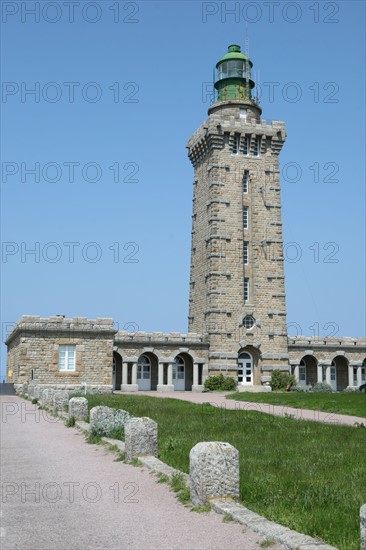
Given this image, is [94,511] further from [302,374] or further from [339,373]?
[339,373]

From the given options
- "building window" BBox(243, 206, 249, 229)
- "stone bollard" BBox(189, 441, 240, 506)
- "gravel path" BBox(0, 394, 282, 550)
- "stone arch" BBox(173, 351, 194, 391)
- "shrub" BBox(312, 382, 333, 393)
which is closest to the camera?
"gravel path" BBox(0, 394, 282, 550)

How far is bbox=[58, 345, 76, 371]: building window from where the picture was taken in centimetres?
3891

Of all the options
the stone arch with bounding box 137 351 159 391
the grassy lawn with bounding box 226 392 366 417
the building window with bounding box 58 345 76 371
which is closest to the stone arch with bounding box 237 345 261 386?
the stone arch with bounding box 137 351 159 391

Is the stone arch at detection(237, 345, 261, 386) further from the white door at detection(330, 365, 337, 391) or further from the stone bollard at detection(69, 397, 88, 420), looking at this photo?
the stone bollard at detection(69, 397, 88, 420)

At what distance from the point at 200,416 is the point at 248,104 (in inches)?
1297

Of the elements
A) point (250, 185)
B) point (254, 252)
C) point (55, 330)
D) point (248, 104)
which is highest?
point (248, 104)

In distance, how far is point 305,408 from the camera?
Result: 2648 centimetres

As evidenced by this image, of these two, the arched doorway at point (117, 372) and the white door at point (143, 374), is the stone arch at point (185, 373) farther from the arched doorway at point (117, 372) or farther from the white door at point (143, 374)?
the arched doorway at point (117, 372)

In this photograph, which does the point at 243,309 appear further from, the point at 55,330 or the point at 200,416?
the point at 200,416

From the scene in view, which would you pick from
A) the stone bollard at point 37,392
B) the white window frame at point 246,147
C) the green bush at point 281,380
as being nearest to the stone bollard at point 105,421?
the stone bollard at point 37,392

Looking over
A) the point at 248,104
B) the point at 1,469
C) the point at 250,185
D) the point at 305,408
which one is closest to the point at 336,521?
the point at 1,469

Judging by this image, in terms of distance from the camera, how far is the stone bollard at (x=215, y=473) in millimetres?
8172

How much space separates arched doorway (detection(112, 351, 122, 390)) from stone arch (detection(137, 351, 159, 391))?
141cm

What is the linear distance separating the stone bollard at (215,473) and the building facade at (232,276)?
3360cm
